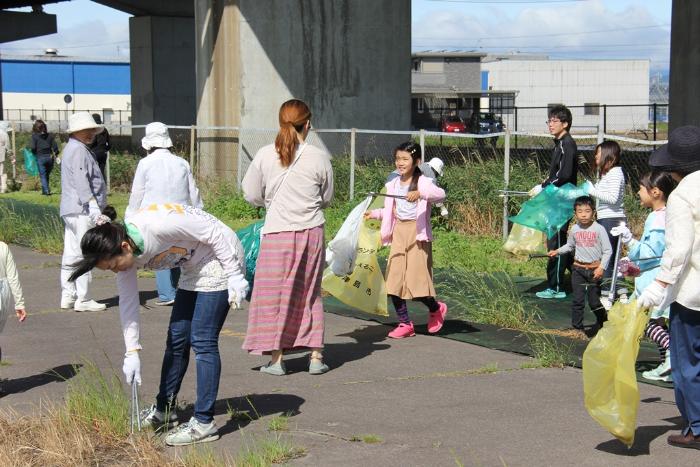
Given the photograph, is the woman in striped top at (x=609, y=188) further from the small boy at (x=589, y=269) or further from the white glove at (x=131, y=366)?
the white glove at (x=131, y=366)

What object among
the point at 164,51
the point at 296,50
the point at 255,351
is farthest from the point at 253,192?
the point at 164,51

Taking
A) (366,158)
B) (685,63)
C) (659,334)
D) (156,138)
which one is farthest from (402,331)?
(685,63)

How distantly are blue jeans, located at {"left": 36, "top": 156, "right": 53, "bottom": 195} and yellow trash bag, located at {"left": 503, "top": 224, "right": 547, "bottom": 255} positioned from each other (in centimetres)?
1506

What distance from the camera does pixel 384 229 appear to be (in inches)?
365

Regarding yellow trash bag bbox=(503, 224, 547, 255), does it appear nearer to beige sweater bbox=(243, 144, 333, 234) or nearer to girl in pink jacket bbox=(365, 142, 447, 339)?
girl in pink jacket bbox=(365, 142, 447, 339)

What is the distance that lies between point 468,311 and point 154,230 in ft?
16.1

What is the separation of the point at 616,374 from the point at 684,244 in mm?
753

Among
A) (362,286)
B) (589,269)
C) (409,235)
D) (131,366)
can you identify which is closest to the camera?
(131,366)

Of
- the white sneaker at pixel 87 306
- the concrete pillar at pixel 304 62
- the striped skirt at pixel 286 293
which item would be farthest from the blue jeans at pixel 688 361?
the concrete pillar at pixel 304 62

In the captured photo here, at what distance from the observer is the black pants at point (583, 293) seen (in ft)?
29.0

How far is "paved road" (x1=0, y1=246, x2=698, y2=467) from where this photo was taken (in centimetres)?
580

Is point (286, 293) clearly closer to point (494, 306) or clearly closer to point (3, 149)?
point (494, 306)

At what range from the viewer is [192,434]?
591cm

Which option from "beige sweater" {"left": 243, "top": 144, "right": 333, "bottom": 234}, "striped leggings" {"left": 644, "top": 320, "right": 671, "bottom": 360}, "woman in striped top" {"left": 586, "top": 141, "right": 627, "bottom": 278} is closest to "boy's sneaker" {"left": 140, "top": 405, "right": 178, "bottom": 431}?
"beige sweater" {"left": 243, "top": 144, "right": 333, "bottom": 234}
